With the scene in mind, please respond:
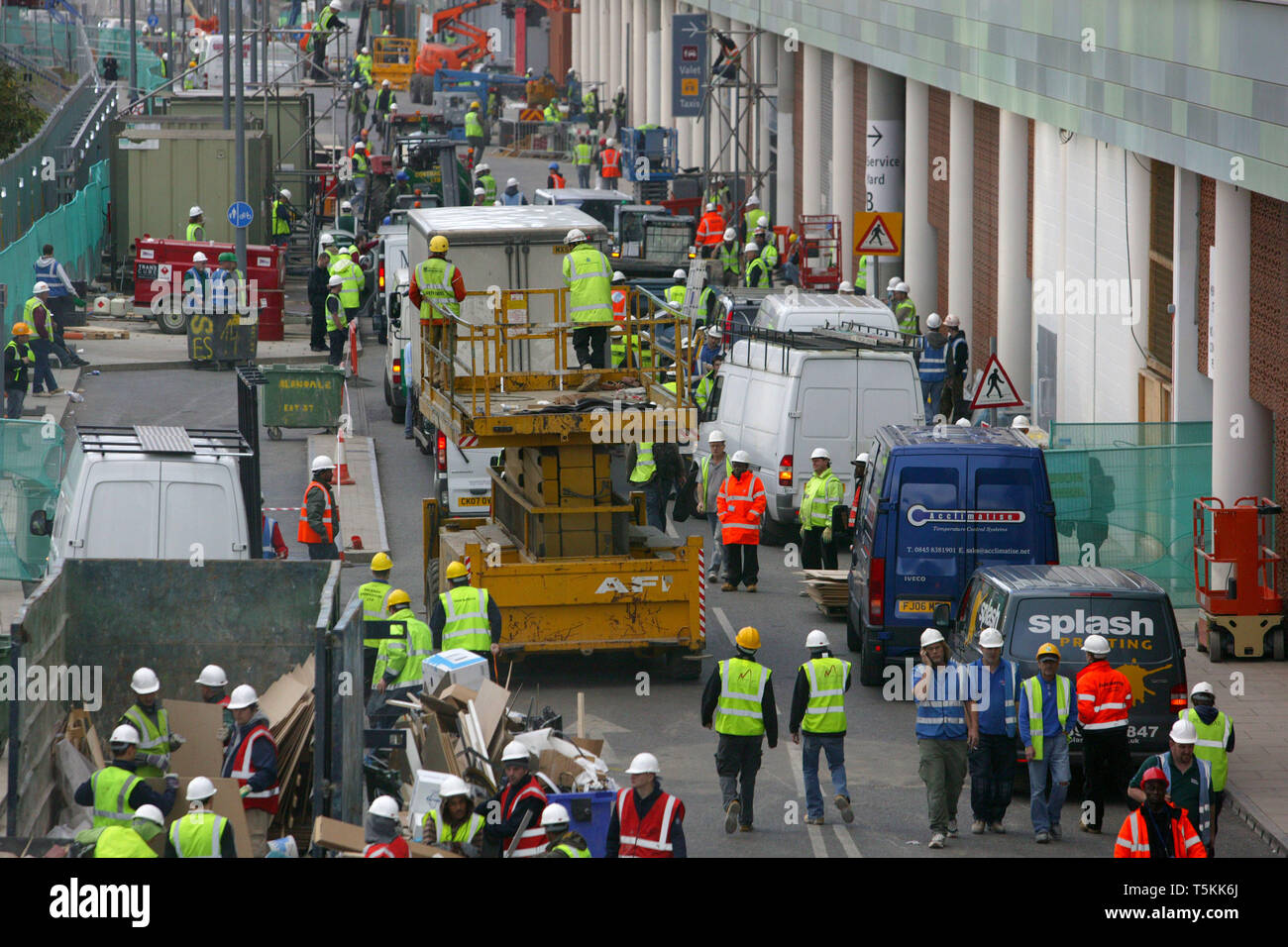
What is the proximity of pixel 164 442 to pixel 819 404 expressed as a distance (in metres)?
7.87

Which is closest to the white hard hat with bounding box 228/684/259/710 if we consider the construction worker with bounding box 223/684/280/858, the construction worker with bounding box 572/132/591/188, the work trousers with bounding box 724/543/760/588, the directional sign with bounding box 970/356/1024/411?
the construction worker with bounding box 223/684/280/858

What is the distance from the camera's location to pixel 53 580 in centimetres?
1353

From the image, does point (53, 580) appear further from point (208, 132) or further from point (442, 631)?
point (208, 132)

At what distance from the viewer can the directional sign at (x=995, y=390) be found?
2238cm

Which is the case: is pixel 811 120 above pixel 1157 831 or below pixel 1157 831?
above

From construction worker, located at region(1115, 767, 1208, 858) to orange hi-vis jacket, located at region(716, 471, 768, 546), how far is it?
9263mm

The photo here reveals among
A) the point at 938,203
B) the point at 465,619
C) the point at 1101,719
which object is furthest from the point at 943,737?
the point at 938,203

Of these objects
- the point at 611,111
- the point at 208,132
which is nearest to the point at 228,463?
the point at 208,132

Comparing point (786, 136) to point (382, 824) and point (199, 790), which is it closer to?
point (199, 790)

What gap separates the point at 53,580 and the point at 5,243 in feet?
78.1

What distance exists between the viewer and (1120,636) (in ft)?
47.8

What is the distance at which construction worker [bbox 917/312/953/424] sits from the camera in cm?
2862

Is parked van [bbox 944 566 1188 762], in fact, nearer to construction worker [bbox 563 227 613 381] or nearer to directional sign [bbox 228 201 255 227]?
construction worker [bbox 563 227 613 381]

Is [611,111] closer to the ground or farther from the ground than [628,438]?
farther from the ground
